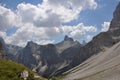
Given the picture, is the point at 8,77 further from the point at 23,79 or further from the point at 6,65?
the point at 6,65

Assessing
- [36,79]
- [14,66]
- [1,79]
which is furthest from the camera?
[14,66]

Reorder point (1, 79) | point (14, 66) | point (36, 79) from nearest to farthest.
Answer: point (1, 79) < point (36, 79) < point (14, 66)

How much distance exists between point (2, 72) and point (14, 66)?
10692 mm

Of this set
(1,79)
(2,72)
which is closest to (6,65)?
(2,72)

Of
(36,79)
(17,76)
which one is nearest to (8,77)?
(17,76)

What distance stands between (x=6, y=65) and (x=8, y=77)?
59.4 feet

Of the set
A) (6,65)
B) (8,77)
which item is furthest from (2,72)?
(6,65)

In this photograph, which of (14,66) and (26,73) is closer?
(26,73)

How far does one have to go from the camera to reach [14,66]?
106 m

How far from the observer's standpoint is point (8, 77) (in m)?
90.8

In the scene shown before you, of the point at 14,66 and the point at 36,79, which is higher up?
the point at 14,66

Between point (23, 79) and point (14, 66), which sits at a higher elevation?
point (14, 66)

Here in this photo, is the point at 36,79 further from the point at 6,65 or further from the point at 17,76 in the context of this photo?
the point at 6,65

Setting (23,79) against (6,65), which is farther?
(6,65)
